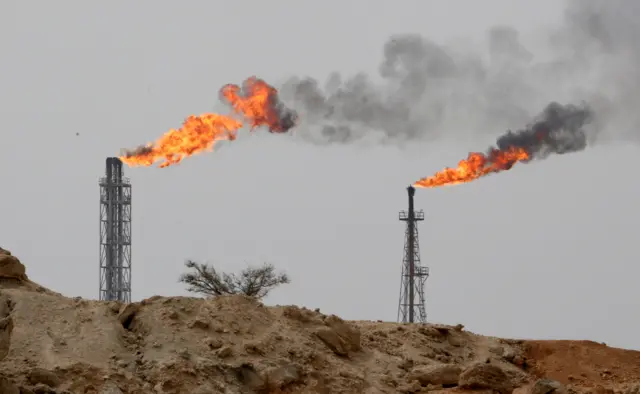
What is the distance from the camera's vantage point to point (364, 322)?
4312 centimetres

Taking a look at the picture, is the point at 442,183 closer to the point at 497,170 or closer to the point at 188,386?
the point at 497,170

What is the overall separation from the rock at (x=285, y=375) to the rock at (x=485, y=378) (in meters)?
4.66

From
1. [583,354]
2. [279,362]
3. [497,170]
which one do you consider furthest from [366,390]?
[497,170]

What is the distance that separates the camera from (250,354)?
37.0 m

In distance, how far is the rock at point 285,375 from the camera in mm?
A: 36219

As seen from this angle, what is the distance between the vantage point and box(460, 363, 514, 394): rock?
37844 millimetres

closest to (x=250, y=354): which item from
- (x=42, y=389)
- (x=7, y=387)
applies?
(x=42, y=389)

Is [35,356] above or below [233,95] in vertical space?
below

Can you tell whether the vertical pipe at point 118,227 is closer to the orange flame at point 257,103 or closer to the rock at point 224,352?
the orange flame at point 257,103

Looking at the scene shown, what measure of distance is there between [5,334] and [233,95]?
2690 cm

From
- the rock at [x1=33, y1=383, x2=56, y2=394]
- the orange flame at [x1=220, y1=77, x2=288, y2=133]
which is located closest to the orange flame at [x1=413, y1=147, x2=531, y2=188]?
the orange flame at [x1=220, y1=77, x2=288, y2=133]

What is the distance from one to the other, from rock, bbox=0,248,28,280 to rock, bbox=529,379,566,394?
48.7 ft

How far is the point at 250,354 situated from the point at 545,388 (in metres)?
8.18

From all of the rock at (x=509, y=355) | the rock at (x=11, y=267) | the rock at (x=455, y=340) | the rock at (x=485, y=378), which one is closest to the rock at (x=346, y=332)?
the rock at (x=485, y=378)
